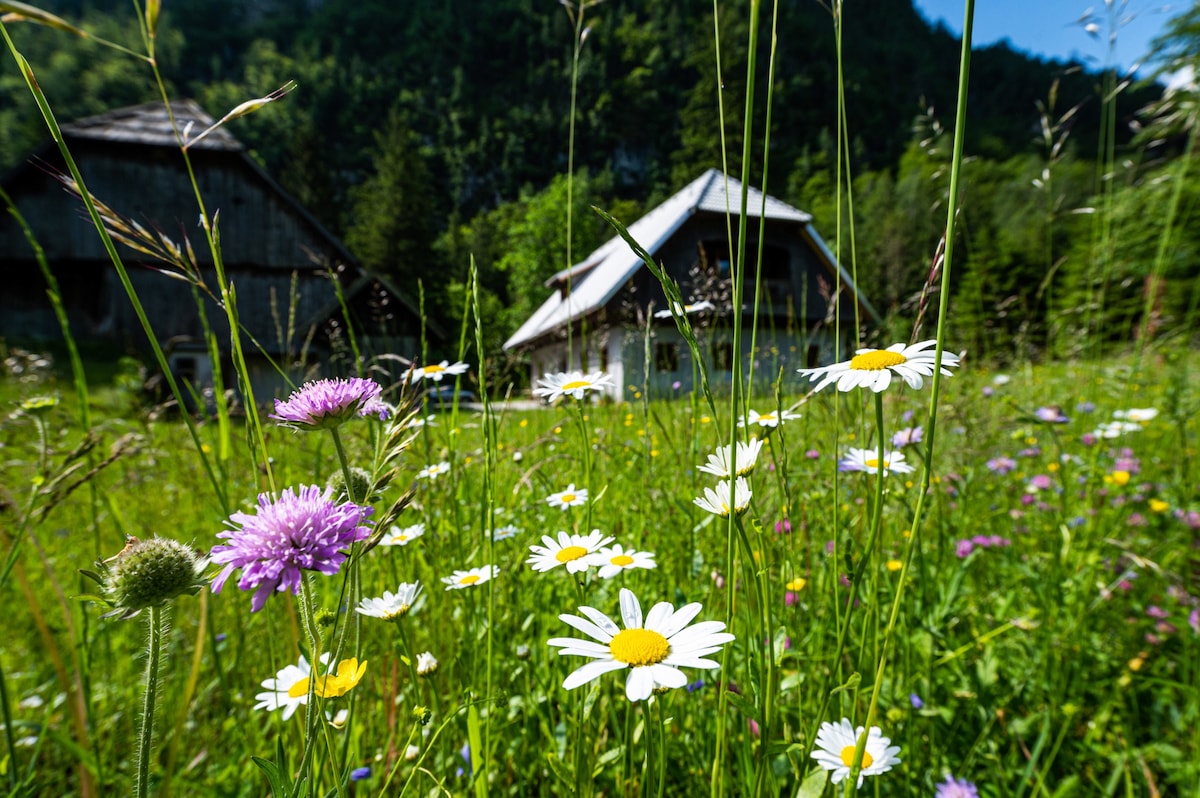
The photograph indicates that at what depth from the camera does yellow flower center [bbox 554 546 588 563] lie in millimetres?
852

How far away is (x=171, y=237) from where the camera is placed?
11.7 meters

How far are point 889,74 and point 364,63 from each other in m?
56.3

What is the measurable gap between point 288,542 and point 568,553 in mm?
443

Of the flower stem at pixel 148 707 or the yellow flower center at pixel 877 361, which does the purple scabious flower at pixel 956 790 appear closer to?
the yellow flower center at pixel 877 361

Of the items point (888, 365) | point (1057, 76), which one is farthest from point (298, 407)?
point (1057, 76)

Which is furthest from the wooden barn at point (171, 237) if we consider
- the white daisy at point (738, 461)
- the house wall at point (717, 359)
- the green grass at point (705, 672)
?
the white daisy at point (738, 461)

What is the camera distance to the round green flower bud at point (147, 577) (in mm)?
495

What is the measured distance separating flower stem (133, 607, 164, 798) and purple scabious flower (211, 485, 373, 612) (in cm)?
8

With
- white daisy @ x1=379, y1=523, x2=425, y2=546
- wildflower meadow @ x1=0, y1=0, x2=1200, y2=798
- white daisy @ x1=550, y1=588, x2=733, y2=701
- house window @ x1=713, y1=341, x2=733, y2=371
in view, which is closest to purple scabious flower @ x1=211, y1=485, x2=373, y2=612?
wildflower meadow @ x1=0, y1=0, x2=1200, y2=798

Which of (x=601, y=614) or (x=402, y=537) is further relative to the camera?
(x=402, y=537)

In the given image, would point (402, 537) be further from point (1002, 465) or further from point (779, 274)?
point (779, 274)

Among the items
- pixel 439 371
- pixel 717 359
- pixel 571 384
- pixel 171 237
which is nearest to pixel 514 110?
pixel 171 237

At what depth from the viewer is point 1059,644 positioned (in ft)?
4.53

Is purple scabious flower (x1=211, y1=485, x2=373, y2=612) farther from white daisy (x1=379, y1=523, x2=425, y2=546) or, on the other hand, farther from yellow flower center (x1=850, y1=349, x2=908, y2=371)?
white daisy (x1=379, y1=523, x2=425, y2=546)
